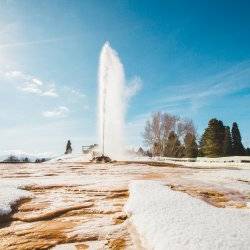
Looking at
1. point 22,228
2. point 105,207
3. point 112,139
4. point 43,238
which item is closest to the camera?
point 43,238

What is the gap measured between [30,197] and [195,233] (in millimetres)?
5299

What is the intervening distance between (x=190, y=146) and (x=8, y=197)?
212 feet

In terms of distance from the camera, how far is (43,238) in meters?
5.51

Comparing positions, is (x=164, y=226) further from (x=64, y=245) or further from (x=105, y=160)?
(x=105, y=160)

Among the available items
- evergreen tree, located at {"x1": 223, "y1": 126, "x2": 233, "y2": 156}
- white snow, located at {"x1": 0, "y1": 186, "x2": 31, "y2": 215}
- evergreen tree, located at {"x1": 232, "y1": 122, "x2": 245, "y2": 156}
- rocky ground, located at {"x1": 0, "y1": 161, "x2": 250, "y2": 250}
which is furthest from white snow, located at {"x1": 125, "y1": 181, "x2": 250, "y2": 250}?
evergreen tree, located at {"x1": 232, "y1": 122, "x2": 245, "y2": 156}

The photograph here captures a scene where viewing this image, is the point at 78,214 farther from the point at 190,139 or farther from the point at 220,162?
the point at 190,139

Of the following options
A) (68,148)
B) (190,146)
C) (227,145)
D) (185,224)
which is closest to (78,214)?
(185,224)

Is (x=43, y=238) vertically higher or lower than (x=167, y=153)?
lower

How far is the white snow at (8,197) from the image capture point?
700cm

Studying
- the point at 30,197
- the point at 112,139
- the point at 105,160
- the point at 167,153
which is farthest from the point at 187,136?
the point at 30,197

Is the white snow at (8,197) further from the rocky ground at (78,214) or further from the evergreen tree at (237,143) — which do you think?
the evergreen tree at (237,143)

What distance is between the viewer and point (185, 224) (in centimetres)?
510

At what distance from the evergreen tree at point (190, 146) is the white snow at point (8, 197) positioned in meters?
62.8

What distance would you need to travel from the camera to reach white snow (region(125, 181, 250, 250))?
4.32 metres
